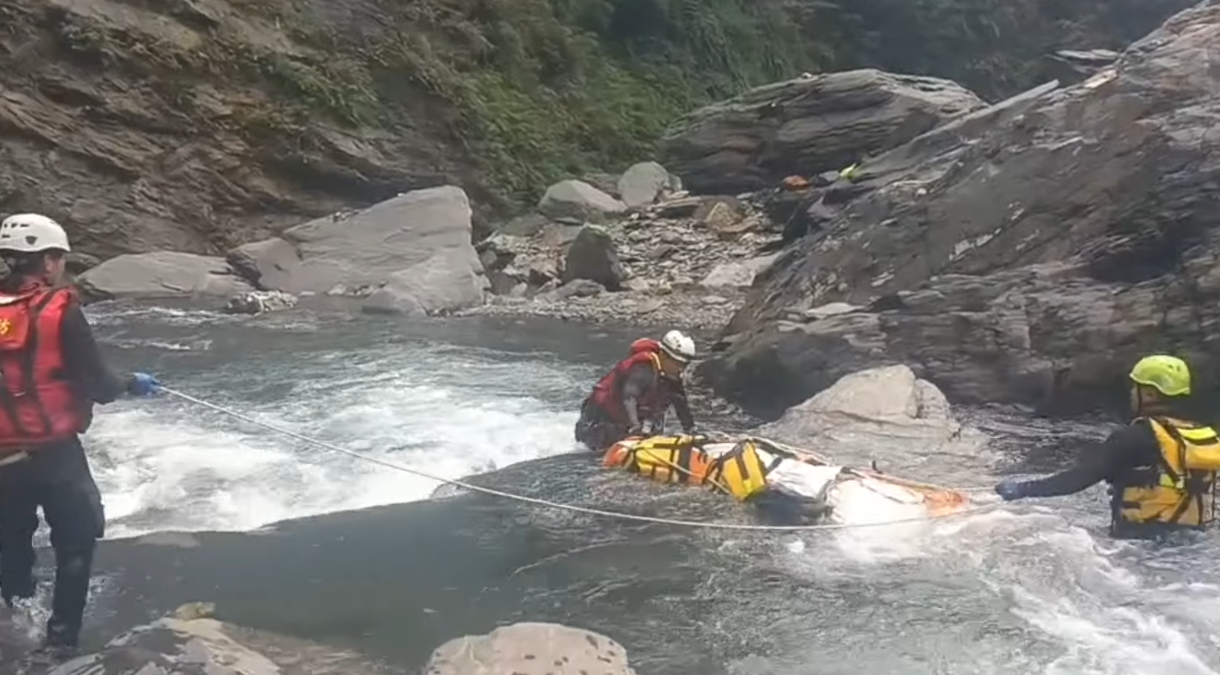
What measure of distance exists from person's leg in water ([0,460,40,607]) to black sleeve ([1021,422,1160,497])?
4.36 meters

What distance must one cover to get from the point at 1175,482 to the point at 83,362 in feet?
15.6

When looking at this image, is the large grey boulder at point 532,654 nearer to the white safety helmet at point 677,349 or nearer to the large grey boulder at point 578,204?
the white safety helmet at point 677,349

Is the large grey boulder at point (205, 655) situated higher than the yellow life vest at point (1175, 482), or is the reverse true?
the yellow life vest at point (1175, 482)

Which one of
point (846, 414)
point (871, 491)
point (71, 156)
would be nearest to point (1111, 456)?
point (871, 491)

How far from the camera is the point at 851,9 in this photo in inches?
1410

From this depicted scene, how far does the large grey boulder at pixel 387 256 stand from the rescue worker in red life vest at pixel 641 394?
752 cm

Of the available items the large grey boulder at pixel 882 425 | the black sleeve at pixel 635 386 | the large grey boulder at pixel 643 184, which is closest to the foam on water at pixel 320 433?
the black sleeve at pixel 635 386

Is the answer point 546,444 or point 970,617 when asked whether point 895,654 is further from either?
point 546,444

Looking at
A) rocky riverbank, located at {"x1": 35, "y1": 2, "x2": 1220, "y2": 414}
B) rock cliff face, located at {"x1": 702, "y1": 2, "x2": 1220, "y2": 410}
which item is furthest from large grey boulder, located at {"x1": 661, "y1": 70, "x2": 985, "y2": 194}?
rock cliff face, located at {"x1": 702, "y1": 2, "x2": 1220, "y2": 410}

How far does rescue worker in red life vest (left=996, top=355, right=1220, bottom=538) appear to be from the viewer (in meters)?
6.03

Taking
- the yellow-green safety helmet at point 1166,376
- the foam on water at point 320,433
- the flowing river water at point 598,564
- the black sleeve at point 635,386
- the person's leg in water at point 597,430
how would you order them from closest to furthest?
the flowing river water at point 598,564
the yellow-green safety helmet at point 1166,376
the foam on water at point 320,433
the black sleeve at point 635,386
the person's leg in water at point 597,430

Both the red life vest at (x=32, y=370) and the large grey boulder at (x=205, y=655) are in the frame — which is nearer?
the large grey boulder at (x=205, y=655)

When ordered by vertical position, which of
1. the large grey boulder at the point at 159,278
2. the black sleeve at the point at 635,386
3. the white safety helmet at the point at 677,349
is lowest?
the large grey boulder at the point at 159,278

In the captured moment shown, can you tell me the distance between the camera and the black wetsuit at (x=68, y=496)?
480 centimetres
